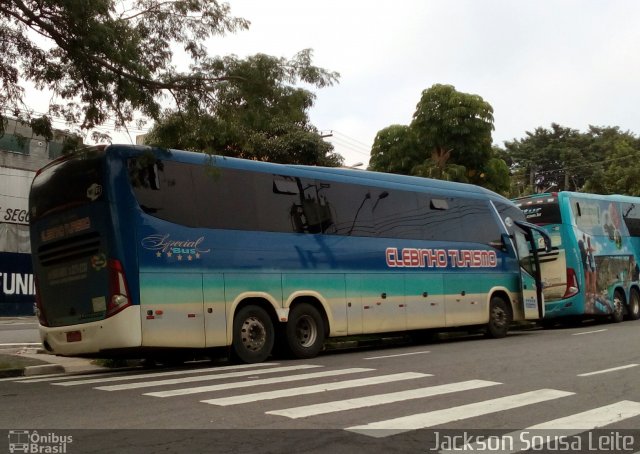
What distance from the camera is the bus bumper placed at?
10.1 metres

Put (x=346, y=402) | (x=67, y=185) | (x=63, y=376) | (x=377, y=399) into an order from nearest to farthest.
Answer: (x=346, y=402) < (x=377, y=399) < (x=67, y=185) < (x=63, y=376)

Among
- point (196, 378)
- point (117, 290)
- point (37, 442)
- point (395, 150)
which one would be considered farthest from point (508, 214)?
point (37, 442)

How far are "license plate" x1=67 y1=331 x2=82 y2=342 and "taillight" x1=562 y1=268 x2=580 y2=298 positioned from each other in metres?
15.2

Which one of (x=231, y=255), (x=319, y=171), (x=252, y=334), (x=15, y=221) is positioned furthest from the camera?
(x=15, y=221)

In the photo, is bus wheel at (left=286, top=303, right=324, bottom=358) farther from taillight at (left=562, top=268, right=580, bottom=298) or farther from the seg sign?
the seg sign

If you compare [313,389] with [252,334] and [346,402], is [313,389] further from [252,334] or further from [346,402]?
[252,334]

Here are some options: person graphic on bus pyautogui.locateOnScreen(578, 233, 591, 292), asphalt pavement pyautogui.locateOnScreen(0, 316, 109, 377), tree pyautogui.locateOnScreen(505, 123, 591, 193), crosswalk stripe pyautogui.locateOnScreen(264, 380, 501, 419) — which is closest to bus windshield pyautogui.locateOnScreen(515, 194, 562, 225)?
person graphic on bus pyautogui.locateOnScreen(578, 233, 591, 292)

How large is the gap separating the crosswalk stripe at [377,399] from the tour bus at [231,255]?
11.6 feet

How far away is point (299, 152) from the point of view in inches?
1091

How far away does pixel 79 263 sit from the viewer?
424 inches

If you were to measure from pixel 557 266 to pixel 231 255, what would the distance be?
12960 millimetres

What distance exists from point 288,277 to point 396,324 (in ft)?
→ 10.7

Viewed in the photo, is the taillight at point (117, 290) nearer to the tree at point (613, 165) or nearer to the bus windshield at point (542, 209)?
the bus windshield at point (542, 209)

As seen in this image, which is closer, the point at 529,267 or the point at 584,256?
the point at 529,267
